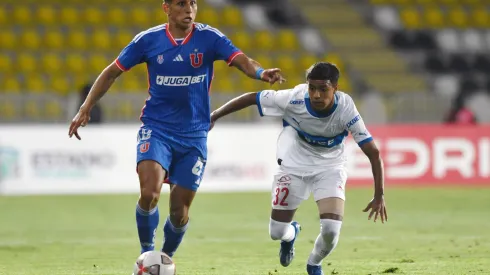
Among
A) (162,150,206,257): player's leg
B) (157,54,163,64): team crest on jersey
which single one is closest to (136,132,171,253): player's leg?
(162,150,206,257): player's leg

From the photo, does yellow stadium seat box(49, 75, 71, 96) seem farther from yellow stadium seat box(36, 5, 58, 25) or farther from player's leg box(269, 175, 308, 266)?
player's leg box(269, 175, 308, 266)

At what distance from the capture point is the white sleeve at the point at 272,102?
26.6 ft

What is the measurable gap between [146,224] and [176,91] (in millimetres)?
1073

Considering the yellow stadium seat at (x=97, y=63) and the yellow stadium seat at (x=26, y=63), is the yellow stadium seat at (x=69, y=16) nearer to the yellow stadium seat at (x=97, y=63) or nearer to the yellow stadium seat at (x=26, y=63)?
the yellow stadium seat at (x=97, y=63)

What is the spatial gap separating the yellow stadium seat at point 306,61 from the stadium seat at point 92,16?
210 inches

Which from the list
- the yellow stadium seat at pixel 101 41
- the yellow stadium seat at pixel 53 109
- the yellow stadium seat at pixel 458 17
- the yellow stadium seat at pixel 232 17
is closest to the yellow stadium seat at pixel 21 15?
the yellow stadium seat at pixel 101 41

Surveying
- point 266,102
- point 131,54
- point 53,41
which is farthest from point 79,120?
point 53,41

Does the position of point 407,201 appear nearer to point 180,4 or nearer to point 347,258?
point 347,258

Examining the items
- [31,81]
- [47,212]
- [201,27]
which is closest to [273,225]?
[201,27]

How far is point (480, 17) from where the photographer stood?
2905cm

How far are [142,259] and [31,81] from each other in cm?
1704

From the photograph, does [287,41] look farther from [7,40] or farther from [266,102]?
[266,102]

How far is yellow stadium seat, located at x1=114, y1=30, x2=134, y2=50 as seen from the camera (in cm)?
2502

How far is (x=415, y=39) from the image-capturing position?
1117 inches
